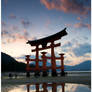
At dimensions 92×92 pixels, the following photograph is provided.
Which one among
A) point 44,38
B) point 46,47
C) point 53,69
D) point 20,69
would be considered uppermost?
point 44,38

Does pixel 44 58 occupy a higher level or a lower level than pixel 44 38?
lower

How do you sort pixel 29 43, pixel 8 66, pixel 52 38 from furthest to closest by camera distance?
pixel 8 66
pixel 29 43
pixel 52 38

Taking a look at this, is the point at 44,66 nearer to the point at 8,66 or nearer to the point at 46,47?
the point at 46,47

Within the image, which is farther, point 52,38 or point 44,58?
point 44,58

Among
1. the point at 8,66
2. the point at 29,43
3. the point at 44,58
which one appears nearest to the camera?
the point at 44,58

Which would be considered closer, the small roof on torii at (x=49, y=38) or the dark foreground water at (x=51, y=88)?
the dark foreground water at (x=51, y=88)

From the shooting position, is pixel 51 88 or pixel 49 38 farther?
pixel 49 38

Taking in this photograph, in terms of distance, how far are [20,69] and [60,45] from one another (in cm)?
4725

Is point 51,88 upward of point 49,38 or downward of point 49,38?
downward

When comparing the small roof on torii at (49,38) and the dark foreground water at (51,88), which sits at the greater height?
the small roof on torii at (49,38)

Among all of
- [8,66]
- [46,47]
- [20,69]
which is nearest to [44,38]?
[46,47]

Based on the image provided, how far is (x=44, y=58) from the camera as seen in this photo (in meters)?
20.0

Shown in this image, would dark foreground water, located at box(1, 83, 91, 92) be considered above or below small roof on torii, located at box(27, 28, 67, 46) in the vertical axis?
below

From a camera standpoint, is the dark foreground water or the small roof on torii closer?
the dark foreground water
